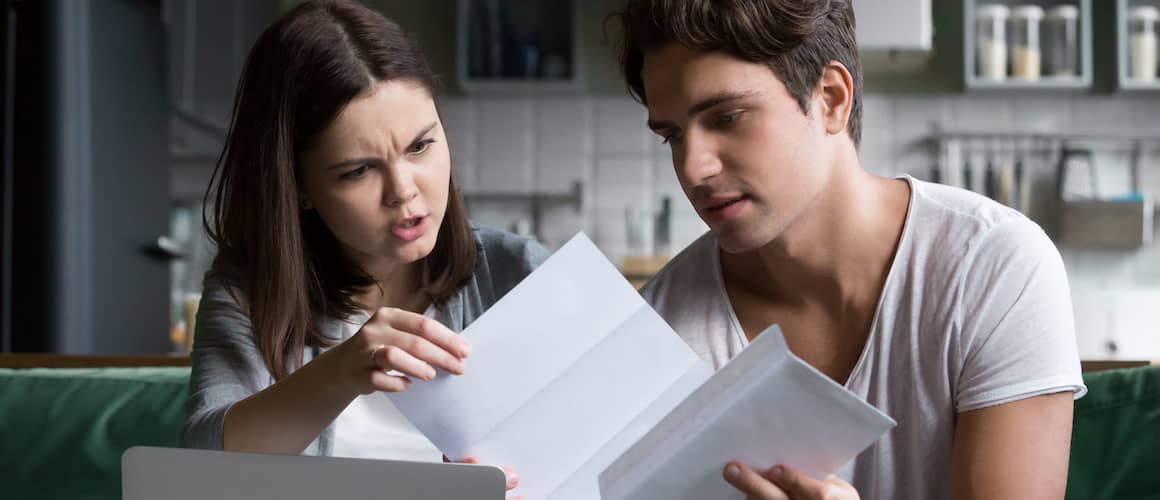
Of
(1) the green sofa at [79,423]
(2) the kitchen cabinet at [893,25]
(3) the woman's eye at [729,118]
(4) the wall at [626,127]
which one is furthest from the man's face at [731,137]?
(4) the wall at [626,127]

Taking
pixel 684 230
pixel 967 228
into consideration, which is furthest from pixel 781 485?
pixel 684 230

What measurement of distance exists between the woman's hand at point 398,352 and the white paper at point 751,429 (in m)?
0.21

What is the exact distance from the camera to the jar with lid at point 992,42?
4055 mm

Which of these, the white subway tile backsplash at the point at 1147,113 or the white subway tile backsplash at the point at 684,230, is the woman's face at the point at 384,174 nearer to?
the white subway tile backsplash at the point at 684,230

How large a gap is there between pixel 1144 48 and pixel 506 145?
94.3 inches

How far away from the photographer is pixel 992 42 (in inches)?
160

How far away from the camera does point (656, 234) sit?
14.2 ft

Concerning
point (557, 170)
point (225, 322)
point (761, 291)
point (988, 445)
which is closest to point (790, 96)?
point (761, 291)

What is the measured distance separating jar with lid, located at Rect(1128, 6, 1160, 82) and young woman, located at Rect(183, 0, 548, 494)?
11.0ft

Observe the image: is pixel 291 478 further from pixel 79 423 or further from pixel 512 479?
pixel 79 423

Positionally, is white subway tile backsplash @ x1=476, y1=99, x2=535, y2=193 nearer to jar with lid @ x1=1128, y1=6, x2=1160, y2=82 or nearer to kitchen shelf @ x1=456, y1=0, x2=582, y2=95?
kitchen shelf @ x1=456, y1=0, x2=582, y2=95

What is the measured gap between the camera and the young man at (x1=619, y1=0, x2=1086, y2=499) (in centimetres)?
107

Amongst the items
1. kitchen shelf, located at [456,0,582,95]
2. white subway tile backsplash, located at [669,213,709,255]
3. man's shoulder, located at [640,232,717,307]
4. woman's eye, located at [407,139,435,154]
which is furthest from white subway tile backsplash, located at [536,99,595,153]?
woman's eye, located at [407,139,435,154]

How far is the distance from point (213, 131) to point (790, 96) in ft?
11.7
